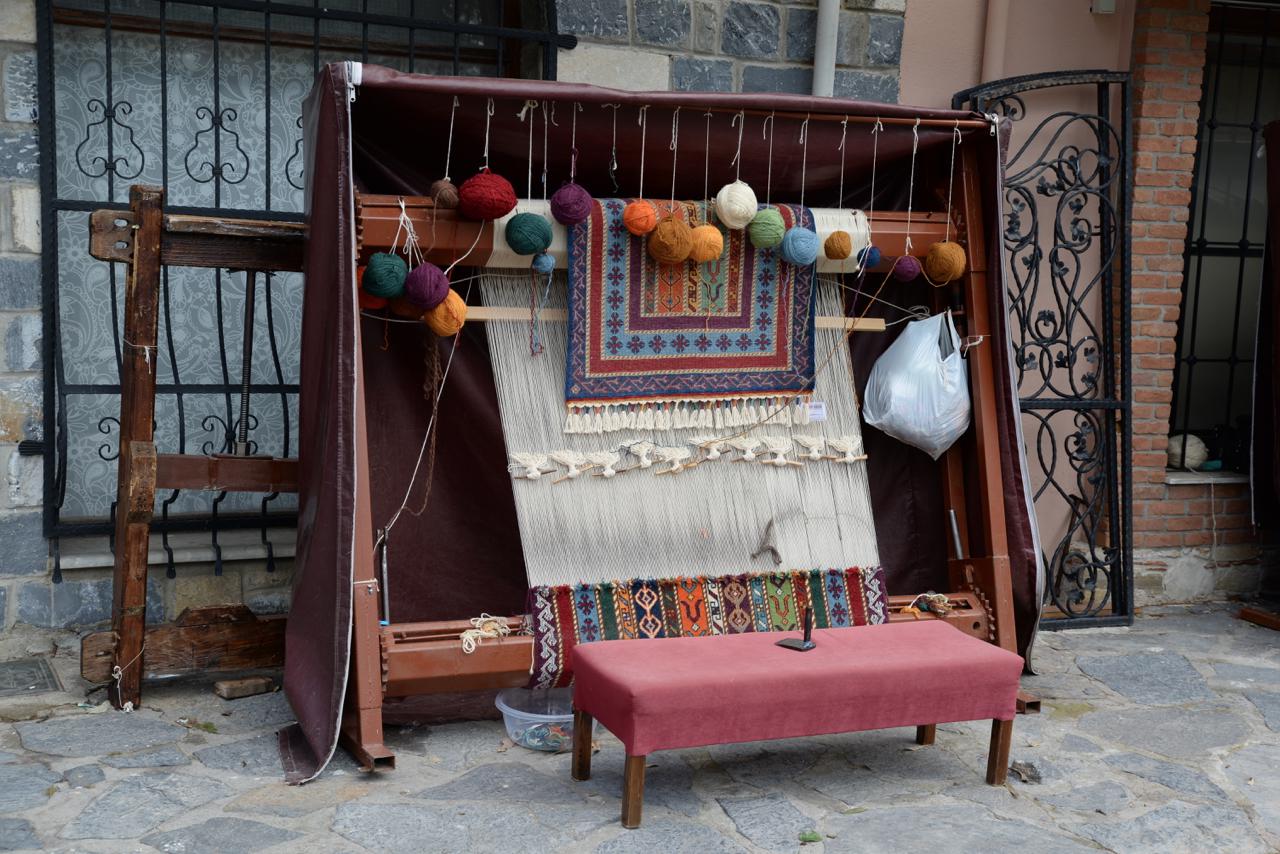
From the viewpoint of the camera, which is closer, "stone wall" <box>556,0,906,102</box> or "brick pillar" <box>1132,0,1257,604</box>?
"stone wall" <box>556,0,906,102</box>

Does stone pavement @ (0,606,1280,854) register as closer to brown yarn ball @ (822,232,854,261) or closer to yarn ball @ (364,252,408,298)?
yarn ball @ (364,252,408,298)

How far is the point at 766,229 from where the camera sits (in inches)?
152

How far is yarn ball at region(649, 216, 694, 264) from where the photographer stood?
12.2 feet

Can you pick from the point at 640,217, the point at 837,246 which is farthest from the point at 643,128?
the point at 837,246

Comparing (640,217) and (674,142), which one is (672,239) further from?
(674,142)

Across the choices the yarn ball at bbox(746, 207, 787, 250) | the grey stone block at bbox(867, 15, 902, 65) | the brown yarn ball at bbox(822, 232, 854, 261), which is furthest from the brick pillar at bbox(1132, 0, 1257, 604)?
the yarn ball at bbox(746, 207, 787, 250)

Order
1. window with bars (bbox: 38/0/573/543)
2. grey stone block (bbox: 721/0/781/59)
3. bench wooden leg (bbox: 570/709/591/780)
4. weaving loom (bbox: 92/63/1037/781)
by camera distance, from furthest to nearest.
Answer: grey stone block (bbox: 721/0/781/59) < window with bars (bbox: 38/0/573/543) < weaving loom (bbox: 92/63/1037/781) < bench wooden leg (bbox: 570/709/591/780)

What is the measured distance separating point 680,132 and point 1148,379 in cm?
264

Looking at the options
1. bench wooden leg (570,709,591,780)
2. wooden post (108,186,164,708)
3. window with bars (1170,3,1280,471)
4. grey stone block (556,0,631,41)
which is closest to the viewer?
bench wooden leg (570,709,591,780)

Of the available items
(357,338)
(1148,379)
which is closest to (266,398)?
(357,338)

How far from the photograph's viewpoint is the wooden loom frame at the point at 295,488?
11.5 ft

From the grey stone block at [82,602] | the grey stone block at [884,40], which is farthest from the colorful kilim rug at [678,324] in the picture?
the grey stone block at [82,602]

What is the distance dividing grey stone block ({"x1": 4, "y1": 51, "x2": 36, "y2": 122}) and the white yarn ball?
485cm

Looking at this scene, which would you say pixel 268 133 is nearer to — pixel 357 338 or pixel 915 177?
pixel 357 338
